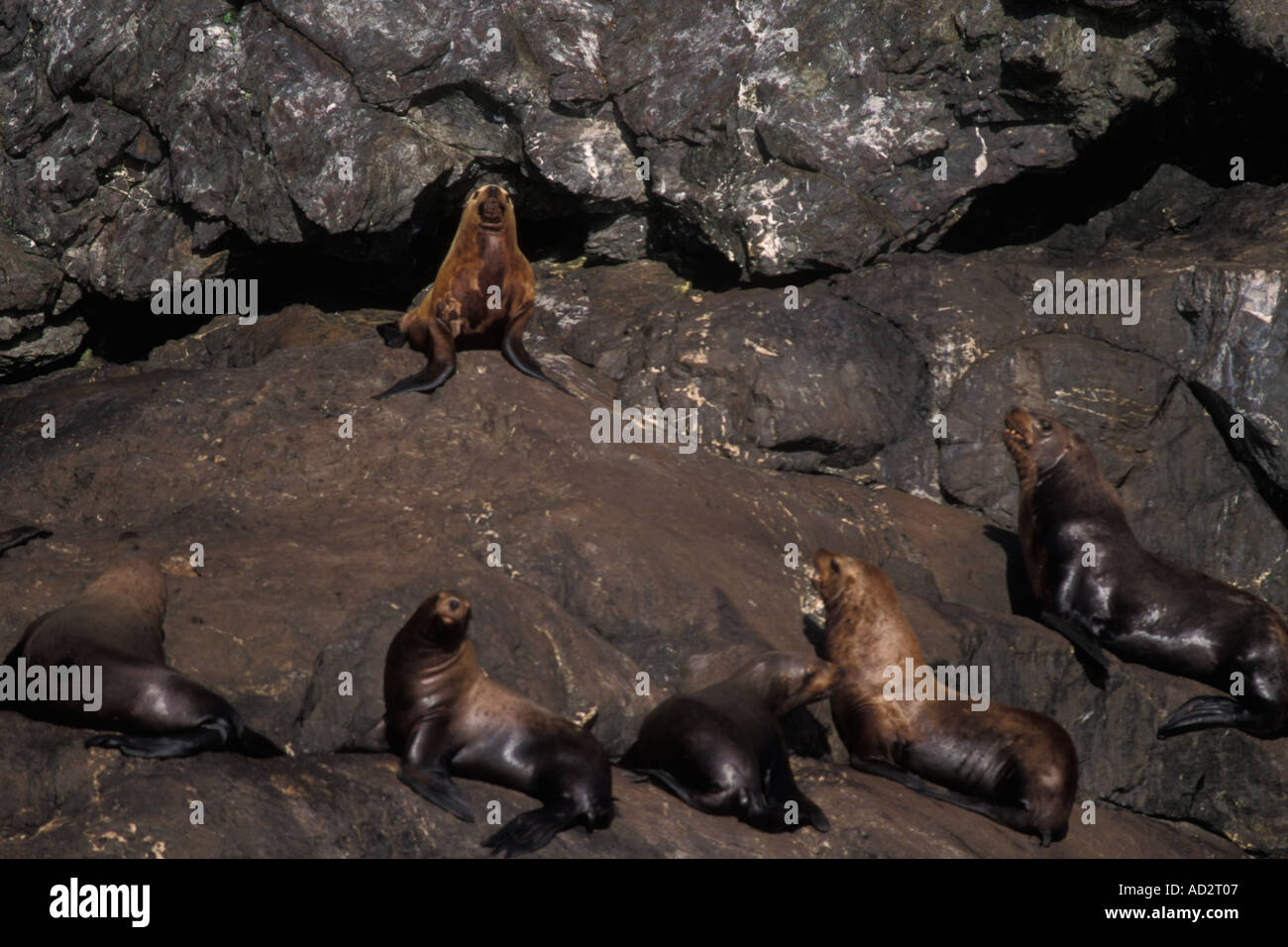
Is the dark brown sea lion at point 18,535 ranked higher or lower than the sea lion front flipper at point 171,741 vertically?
higher

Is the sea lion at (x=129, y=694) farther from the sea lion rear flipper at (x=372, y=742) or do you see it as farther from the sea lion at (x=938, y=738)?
the sea lion at (x=938, y=738)

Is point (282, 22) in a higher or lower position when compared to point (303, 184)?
higher

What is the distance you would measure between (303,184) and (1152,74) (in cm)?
687

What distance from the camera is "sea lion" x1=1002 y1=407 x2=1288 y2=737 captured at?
831cm

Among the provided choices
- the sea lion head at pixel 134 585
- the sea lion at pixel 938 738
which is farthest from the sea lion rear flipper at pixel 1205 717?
the sea lion head at pixel 134 585

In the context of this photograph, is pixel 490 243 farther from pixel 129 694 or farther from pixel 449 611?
pixel 129 694

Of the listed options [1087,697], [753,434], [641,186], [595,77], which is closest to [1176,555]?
[1087,697]

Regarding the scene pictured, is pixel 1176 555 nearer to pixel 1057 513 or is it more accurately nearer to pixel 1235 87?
pixel 1057 513

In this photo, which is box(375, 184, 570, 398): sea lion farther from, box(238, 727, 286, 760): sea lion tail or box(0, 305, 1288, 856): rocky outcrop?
box(238, 727, 286, 760): sea lion tail

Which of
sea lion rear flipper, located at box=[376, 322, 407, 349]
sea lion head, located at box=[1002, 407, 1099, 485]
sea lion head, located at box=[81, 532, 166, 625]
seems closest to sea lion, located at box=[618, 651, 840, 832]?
sea lion head, located at box=[81, 532, 166, 625]

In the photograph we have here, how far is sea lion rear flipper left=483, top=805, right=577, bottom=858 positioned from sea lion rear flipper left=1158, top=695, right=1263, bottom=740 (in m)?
4.49

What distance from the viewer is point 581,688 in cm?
653

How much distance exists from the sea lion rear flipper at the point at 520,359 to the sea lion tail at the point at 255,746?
4.16 m

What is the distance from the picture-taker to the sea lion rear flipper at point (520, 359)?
30.6 feet
